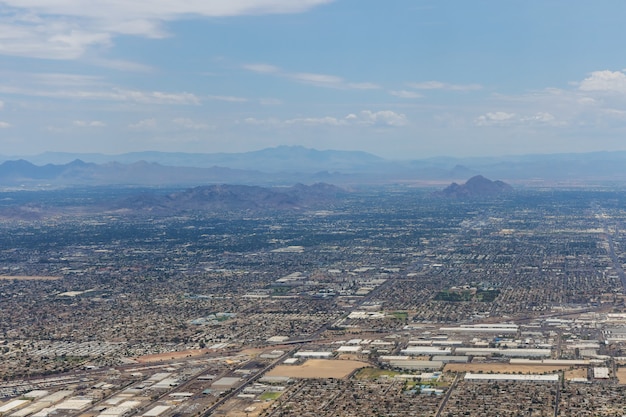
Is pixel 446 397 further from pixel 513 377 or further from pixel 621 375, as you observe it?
pixel 621 375

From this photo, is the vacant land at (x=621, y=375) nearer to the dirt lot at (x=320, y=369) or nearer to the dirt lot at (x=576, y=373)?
the dirt lot at (x=576, y=373)

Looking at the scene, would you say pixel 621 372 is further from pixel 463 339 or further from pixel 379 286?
pixel 379 286

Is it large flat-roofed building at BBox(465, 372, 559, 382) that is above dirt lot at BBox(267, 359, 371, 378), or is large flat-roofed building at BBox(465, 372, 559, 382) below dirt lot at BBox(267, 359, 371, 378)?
below

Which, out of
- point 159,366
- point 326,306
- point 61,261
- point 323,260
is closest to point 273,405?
point 159,366

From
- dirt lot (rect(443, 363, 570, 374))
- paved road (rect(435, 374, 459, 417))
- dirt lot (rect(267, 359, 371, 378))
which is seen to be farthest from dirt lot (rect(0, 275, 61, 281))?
paved road (rect(435, 374, 459, 417))

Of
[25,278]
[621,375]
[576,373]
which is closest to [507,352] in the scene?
[576,373]

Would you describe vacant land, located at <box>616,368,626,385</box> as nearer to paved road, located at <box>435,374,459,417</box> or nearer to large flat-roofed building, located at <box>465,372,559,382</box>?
large flat-roofed building, located at <box>465,372,559,382</box>
